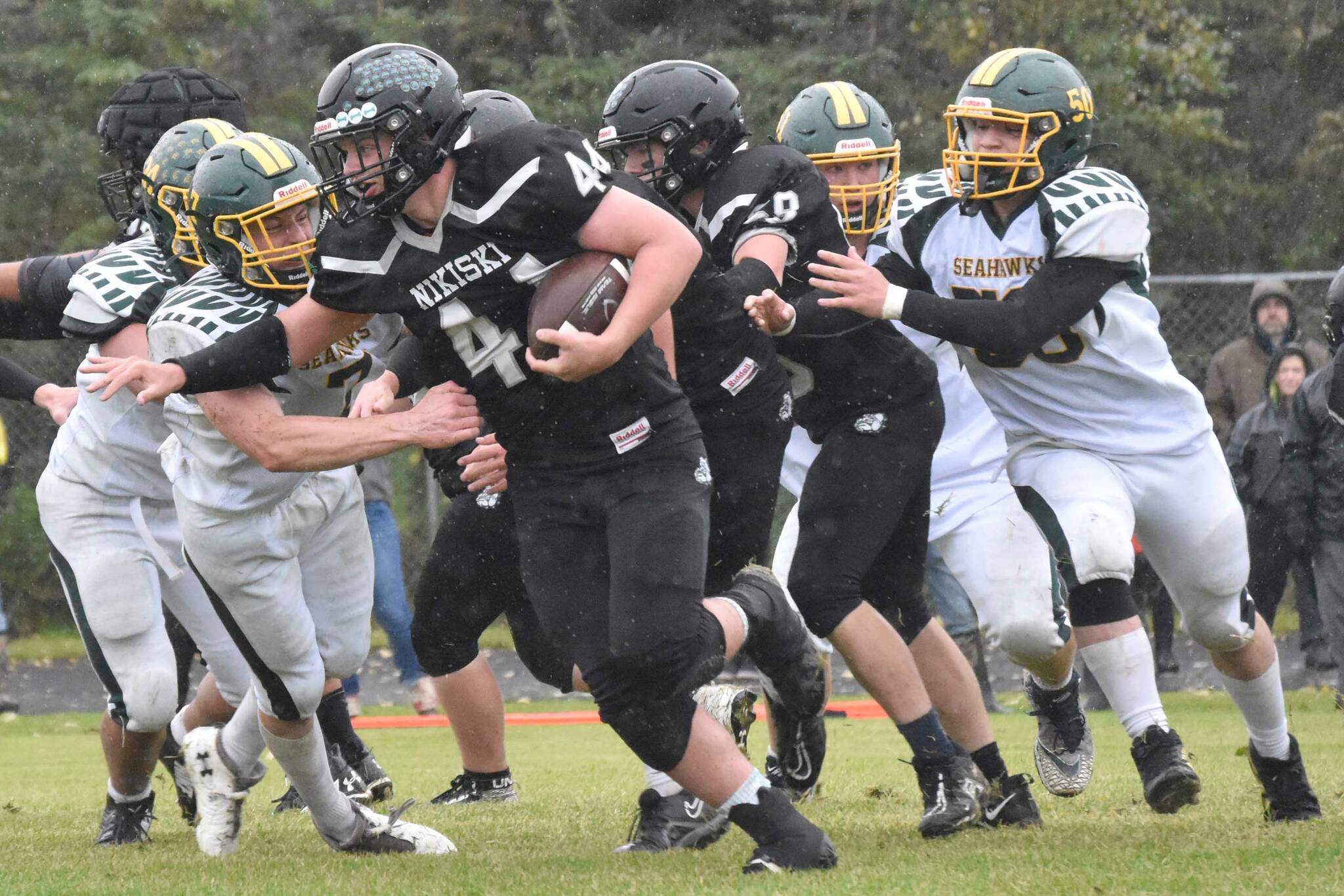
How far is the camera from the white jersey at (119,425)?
192 inches

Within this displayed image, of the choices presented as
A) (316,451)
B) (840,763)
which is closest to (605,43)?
(840,763)

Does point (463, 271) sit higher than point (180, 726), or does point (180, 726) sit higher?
point (463, 271)

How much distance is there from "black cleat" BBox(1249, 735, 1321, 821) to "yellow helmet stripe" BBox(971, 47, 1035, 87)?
1973 mm

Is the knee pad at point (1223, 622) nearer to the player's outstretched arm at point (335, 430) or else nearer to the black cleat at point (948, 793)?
the black cleat at point (948, 793)

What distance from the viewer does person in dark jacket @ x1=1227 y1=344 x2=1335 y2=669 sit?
8625 millimetres

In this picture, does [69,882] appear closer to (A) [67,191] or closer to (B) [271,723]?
(B) [271,723]

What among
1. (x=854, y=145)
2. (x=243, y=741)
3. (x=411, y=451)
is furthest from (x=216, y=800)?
(x=411, y=451)

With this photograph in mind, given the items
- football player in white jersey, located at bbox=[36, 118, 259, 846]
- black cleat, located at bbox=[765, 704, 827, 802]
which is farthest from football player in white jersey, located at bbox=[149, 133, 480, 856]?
black cleat, located at bbox=[765, 704, 827, 802]

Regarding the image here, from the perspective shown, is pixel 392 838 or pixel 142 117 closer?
pixel 392 838

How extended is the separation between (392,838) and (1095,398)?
2.24 metres

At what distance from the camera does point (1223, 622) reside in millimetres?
4703

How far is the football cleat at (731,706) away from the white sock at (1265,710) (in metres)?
1.33

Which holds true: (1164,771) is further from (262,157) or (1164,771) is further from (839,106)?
(262,157)

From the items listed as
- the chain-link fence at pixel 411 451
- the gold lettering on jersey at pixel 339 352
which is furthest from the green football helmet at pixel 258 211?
the chain-link fence at pixel 411 451
